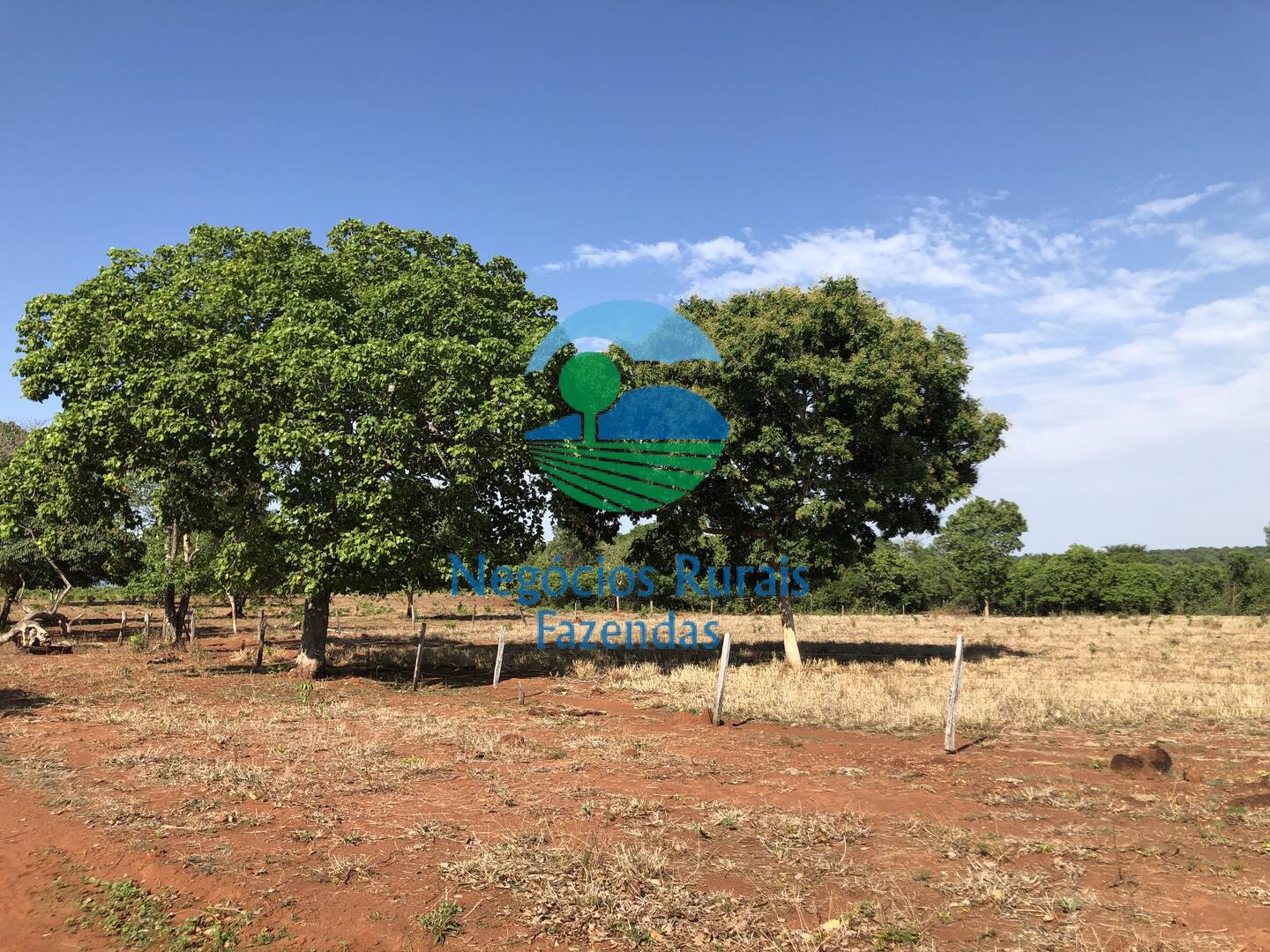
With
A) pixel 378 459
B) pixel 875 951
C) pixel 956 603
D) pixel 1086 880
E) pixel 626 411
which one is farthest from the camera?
pixel 956 603

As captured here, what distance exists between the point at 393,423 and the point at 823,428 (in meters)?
13.7

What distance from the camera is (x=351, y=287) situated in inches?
886

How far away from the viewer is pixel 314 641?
2339cm

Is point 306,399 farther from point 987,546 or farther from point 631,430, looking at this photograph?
point 987,546

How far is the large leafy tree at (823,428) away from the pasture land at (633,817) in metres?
6.47

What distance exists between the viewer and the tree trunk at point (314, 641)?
76.4ft

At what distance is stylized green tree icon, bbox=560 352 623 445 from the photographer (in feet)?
75.1

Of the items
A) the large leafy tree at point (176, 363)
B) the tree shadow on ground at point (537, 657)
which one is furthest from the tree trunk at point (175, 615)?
the large leafy tree at point (176, 363)

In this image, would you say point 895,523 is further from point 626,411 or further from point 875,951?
point 875,951

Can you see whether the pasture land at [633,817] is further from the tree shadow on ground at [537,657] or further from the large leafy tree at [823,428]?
the large leafy tree at [823,428]

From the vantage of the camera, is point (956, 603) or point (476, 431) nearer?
point (476, 431)

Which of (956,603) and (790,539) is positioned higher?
(790,539)

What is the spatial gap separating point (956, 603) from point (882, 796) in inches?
3055

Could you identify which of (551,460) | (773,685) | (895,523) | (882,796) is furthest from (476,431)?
(895,523)
